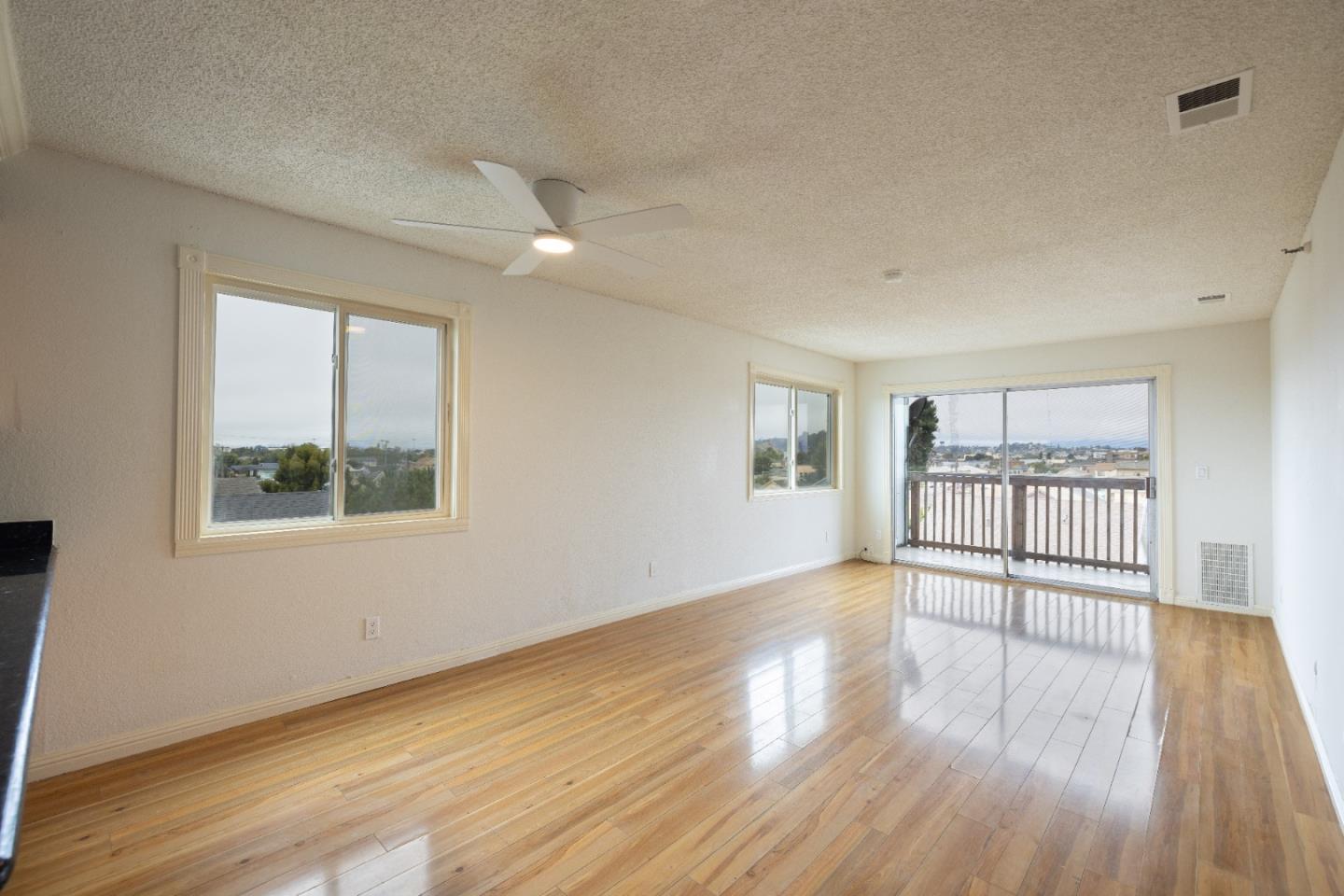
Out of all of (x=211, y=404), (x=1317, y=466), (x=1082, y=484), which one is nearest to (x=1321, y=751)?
(x=1317, y=466)

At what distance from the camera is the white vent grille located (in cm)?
496

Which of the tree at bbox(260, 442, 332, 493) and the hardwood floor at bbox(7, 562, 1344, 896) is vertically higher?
the tree at bbox(260, 442, 332, 493)

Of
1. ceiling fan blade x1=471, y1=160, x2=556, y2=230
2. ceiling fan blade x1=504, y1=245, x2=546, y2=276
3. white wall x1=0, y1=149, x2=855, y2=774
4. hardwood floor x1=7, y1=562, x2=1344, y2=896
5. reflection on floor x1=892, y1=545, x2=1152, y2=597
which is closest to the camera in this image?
hardwood floor x1=7, y1=562, x2=1344, y2=896

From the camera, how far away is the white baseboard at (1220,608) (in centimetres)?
485

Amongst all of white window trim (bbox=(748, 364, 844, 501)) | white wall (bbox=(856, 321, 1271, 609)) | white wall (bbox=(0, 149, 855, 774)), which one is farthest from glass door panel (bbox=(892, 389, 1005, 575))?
white wall (bbox=(0, 149, 855, 774))

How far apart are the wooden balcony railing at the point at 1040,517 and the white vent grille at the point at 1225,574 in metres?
0.48

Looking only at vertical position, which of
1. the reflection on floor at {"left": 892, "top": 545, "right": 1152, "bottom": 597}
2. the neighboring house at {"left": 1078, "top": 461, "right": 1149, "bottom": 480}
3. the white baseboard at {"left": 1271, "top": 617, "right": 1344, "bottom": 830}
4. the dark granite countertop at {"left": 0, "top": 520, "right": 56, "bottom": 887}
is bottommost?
the white baseboard at {"left": 1271, "top": 617, "right": 1344, "bottom": 830}

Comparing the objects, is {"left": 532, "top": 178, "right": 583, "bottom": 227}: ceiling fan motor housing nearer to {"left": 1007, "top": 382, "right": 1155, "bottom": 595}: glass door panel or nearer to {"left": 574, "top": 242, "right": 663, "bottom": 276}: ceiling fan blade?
{"left": 574, "top": 242, "right": 663, "bottom": 276}: ceiling fan blade

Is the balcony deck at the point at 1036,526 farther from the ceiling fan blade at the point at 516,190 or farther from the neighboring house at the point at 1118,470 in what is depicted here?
the ceiling fan blade at the point at 516,190

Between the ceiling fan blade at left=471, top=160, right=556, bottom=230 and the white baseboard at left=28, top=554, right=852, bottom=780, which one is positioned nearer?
the ceiling fan blade at left=471, top=160, right=556, bottom=230

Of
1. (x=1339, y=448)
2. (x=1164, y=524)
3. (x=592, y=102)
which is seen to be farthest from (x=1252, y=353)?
(x=592, y=102)

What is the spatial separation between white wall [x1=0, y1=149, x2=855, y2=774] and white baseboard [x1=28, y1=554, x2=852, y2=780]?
0.12ft

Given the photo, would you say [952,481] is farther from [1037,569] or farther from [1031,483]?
[1037,569]

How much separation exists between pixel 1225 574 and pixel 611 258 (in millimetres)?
5776
